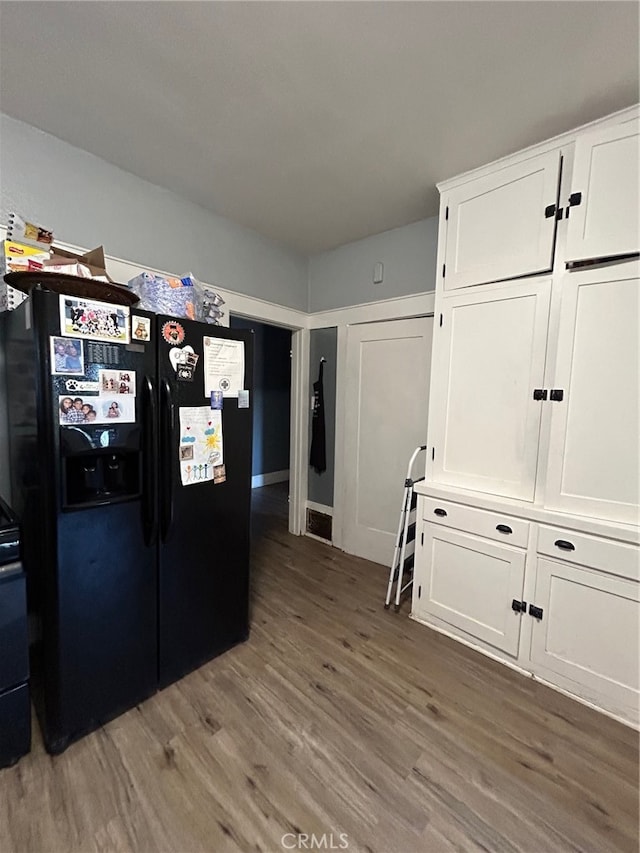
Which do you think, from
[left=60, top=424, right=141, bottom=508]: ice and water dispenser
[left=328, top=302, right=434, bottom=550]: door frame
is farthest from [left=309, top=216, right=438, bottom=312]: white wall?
[left=60, top=424, right=141, bottom=508]: ice and water dispenser

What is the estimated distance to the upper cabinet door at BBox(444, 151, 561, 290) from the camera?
186cm

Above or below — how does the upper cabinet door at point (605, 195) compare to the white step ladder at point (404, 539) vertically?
above

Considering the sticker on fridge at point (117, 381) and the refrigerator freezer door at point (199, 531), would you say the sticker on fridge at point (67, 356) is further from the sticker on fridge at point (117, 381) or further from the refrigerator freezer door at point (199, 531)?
the refrigerator freezer door at point (199, 531)

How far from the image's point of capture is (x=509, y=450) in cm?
202

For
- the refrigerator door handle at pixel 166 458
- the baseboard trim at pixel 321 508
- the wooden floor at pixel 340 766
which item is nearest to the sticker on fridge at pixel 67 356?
the refrigerator door handle at pixel 166 458

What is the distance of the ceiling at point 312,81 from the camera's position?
1.30 meters

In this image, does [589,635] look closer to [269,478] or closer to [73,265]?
[73,265]

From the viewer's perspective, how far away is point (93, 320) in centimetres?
138

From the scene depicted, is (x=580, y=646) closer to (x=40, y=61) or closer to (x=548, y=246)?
(x=548, y=246)

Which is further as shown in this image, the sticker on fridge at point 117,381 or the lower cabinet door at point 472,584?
the lower cabinet door at point 472,584

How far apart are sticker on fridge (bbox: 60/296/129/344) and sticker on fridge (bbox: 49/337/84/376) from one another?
31 mm

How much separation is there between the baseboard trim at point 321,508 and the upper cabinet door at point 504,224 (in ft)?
7.43

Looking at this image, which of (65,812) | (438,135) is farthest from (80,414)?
(438,135)

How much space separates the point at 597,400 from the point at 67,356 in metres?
2.29
